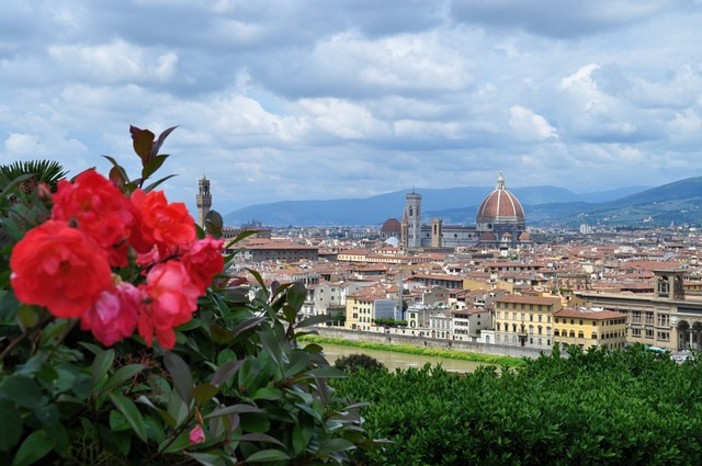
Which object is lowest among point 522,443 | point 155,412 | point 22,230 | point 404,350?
point 404,350

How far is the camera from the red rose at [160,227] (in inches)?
41.3

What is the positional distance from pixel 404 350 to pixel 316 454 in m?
29.3

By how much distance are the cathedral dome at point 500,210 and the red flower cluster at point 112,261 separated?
287ft

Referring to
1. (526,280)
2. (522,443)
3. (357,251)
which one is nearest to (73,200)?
(522,443)

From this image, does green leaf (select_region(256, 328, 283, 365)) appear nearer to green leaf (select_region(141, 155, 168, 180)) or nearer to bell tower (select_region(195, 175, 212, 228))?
green leaf (select_region(141, 155, 168, 180))

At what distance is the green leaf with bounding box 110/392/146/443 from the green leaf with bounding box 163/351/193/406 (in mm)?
56

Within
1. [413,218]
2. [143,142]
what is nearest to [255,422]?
[143,142]

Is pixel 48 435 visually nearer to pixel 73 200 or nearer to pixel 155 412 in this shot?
pixel 155 412

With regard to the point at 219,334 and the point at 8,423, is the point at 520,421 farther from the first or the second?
→ the point at 8,423

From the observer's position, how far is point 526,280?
43.3 meters

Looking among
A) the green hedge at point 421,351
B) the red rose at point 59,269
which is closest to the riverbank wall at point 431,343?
the green hedge at point 421,351

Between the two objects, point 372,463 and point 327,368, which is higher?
point 327,368

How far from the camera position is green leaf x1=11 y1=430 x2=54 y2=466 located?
3.42 ft

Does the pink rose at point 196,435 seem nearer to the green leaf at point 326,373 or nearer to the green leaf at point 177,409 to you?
the green leaf at point 177,409
